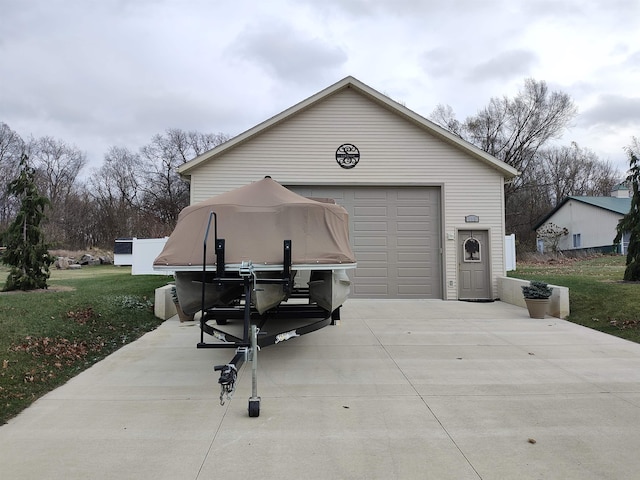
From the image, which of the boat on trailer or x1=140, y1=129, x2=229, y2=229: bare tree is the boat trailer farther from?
x1=140, y1=129, x2=229, y2=229: bare tree

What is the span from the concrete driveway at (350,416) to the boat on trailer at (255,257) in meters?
0.59

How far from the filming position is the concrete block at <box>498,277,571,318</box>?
31.1ft

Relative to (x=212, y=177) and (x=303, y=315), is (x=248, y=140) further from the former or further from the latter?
(x=303, y=315)

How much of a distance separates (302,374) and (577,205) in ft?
121

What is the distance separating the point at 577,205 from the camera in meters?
35.4

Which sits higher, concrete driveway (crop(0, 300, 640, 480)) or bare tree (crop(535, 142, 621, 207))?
bare tree (crop(535, 142, 621, 207))

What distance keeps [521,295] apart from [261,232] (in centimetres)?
818

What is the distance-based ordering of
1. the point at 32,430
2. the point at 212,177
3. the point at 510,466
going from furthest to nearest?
the point at 212,177 < the point at 32,430 < the point at 510,466

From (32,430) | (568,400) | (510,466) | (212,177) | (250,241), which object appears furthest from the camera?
(212,177)

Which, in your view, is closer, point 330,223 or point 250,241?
point 250,241

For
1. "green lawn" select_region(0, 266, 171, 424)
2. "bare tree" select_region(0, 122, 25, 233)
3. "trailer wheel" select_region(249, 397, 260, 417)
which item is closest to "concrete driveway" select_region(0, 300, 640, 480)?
"trailer wheel" select_region(249, 397, 260, 417)

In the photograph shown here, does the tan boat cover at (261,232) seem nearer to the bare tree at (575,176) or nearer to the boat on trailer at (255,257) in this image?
the boat on trailer at (255,257)

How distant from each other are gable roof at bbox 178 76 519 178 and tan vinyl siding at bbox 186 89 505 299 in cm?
17

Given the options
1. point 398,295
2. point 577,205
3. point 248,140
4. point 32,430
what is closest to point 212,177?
point 248,140
